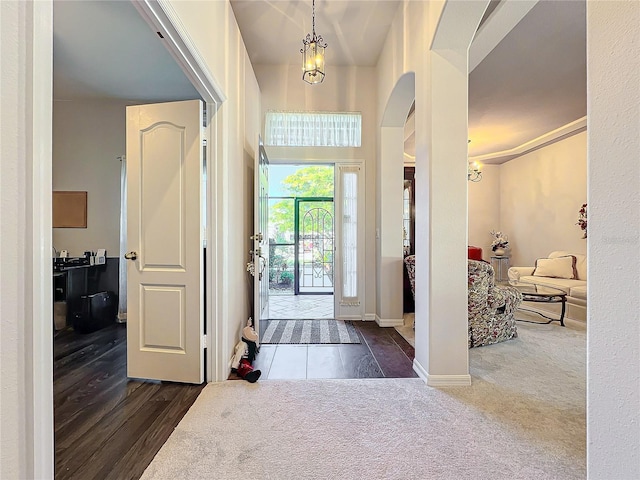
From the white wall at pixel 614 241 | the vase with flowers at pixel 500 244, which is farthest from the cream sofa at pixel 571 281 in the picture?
the white wall at pixel 614 241

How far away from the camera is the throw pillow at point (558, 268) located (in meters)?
5.51

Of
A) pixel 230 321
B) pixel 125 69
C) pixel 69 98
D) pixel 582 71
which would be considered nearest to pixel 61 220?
pixel 69 98

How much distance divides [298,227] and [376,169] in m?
3.06

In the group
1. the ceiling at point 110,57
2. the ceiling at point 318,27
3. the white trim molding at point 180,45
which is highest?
the ceiling at point 318,27

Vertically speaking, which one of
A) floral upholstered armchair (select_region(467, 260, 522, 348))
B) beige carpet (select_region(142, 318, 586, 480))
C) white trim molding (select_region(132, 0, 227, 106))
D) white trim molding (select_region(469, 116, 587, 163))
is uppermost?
white trim molding (select_region(469, 116, 587, 163))

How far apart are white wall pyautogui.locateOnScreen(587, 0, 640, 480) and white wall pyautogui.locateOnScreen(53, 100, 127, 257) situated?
16.1 ft

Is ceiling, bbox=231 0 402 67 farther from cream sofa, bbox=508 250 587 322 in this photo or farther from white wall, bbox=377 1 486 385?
cream sofa, bbox=508 250 587 322

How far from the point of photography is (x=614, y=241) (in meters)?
0.92

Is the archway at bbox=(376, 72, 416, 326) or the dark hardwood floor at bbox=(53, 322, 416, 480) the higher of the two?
the archway at bbox=(376, 72, 416, 326)

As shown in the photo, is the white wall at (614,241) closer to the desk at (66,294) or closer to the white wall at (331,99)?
the white wall at (331,99)

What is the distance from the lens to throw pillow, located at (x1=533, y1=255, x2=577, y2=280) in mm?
5508

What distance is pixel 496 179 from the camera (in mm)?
8164

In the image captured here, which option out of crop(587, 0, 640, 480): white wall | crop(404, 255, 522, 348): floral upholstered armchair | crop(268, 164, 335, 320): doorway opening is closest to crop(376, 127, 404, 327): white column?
crop(404, 255, 522, 348): floral upholstered armchair

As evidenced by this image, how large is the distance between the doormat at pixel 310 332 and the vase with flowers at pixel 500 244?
5.11m
